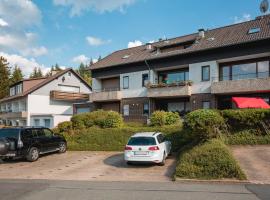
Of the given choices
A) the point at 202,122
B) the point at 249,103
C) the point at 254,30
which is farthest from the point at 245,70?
the point at 202,122

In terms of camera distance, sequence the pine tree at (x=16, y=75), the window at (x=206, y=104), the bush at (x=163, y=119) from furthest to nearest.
A: 1. the pine tree at (x=16, y=75)
2. the window at (x=206, y=104)
3. the bush at (x=163, y=119)

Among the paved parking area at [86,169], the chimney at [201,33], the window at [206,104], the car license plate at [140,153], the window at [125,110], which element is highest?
the chimney at [201,33]

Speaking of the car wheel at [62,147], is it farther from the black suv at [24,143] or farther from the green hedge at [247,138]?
the green hedge at [247,138]

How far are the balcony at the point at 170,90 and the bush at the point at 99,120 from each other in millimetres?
6200

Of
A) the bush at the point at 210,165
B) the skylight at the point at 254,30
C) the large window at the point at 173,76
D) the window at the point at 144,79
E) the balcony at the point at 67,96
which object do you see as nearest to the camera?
the bush at the point at 210,165

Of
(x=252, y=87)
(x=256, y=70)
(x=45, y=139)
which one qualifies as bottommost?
(x=45, y=139)

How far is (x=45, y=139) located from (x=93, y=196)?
1055 cm

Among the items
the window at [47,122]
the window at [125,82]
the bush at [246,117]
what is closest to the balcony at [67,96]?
the window at [47,122]

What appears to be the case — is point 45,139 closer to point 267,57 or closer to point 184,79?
point 184,79

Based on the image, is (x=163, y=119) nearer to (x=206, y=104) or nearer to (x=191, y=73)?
(x=206, y=104)

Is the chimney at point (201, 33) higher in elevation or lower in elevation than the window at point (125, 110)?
higher

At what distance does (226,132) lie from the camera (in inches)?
744

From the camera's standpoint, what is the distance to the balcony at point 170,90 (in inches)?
1100

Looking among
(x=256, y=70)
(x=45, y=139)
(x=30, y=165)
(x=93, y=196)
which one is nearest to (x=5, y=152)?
(x=30, y=165)
